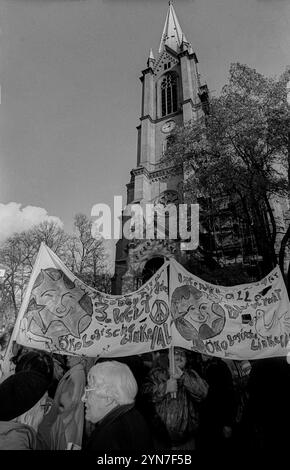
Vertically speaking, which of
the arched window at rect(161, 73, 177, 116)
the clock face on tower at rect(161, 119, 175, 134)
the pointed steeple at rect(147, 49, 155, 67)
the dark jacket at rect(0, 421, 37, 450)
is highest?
the pointed steeple at rect(147, 49, 155, 67)

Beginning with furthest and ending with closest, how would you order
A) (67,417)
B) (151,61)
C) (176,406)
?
(151,61), (176,406), (67,417)

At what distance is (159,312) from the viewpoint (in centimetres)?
369

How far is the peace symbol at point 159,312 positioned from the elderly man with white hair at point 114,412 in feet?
4.45

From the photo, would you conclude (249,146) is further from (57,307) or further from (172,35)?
(172,35)

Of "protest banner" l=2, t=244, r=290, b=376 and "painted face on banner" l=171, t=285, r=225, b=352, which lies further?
"painted face on banner" l=171, t=285, r=225, b=352

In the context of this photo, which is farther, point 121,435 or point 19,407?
point 19,407

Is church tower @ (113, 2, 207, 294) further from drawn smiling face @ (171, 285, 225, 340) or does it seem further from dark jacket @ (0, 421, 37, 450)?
dark jacket @ (0, 421, 37, 450)

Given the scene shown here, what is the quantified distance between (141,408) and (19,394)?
217 cm

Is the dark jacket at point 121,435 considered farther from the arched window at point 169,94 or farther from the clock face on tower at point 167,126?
the arched window at point 169,94

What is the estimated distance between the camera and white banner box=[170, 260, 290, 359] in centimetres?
347

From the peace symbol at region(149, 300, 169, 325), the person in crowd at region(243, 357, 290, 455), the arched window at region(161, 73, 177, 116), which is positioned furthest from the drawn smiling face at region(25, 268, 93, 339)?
the arched window at region(161, 73, 177, 116)

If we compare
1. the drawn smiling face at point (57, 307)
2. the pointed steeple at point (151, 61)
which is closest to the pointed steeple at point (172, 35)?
the pointed steeple at point (151, 61)

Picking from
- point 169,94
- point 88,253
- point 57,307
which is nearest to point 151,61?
point 169,94

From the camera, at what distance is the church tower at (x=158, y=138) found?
18.3 metres
